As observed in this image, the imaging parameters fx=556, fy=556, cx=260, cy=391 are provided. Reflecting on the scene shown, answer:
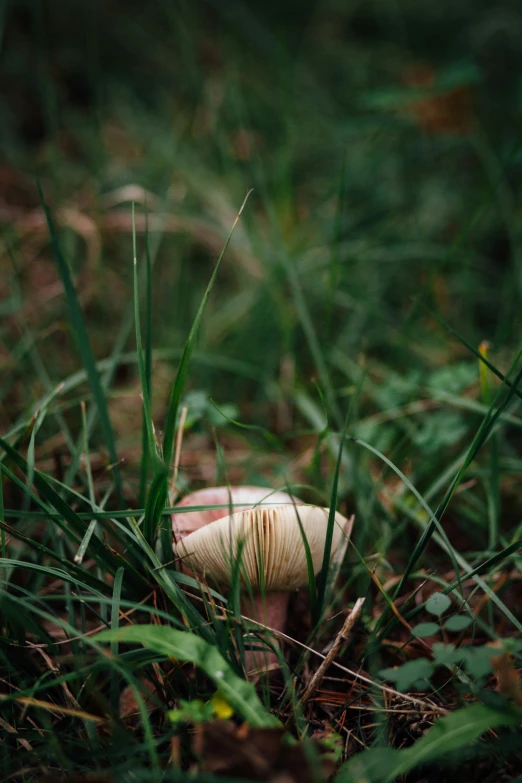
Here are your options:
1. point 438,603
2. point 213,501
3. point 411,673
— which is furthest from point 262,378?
point 411,673

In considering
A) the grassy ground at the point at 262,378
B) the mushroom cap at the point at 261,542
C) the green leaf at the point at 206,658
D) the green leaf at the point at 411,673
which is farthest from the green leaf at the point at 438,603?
the green leaf at the point at 206,658

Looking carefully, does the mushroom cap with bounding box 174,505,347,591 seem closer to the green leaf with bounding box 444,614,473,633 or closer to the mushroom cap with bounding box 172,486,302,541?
the mushroom cap with bounding box 172,486,302,541

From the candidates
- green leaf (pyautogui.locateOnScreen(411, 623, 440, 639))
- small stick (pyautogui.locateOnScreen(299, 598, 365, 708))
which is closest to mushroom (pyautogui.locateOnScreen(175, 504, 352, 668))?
small stick (pyautogui.locateOnScreen(299, 598, 365, 708))

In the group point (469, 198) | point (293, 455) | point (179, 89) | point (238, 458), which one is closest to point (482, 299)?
point (469, 198)

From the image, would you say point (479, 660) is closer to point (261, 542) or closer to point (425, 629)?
point (425, 629)

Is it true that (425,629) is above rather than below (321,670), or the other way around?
above
